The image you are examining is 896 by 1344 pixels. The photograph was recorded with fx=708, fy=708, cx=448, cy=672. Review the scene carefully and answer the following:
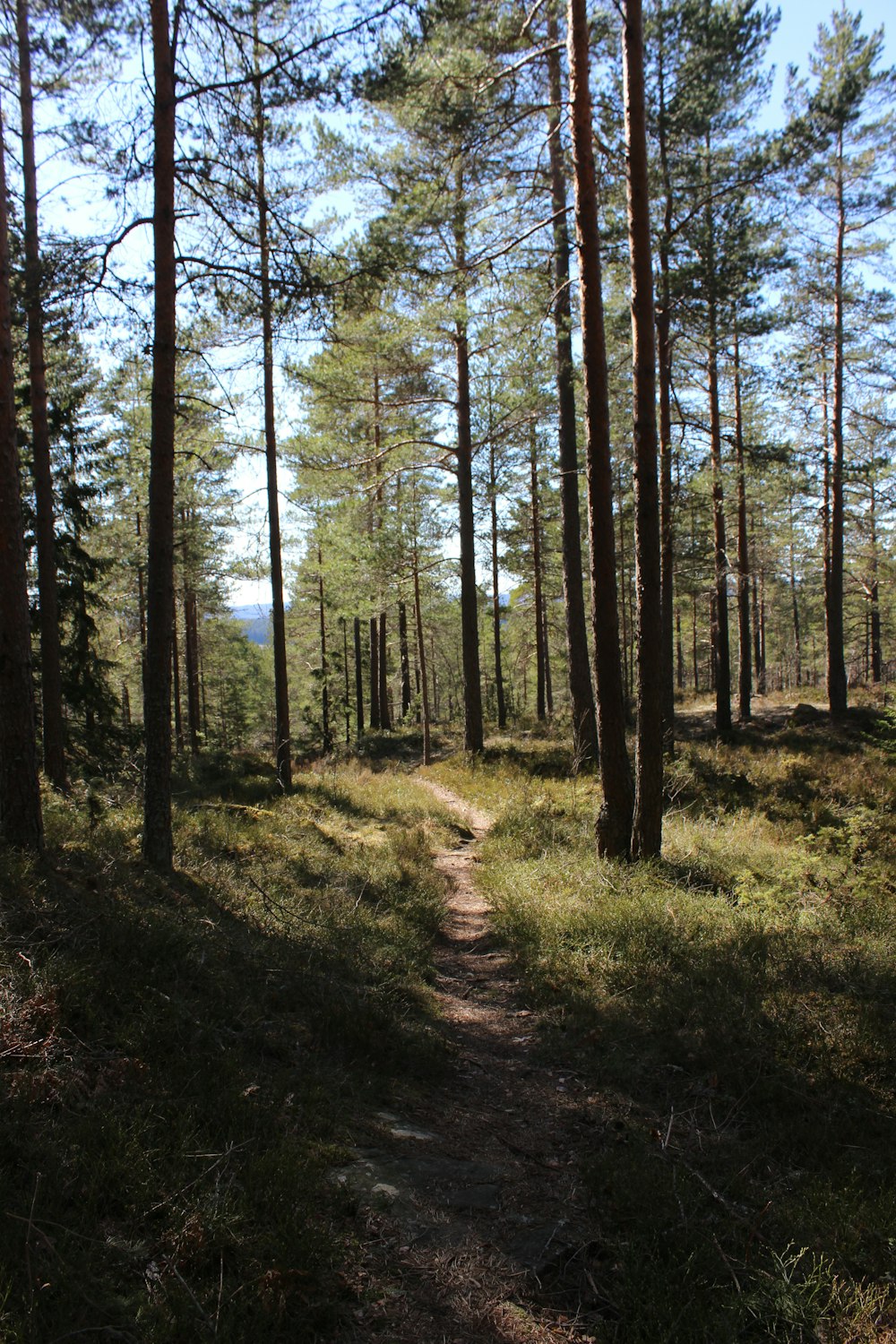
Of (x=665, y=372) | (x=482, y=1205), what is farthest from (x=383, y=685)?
(x=482, y=1205)

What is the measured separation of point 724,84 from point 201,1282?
59.1 feet

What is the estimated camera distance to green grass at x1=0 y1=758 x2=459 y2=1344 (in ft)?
8.16

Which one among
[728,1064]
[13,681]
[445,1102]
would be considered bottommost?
[445,1102]

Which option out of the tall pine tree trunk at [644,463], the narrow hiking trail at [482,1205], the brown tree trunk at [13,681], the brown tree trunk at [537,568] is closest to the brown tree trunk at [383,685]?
the brown tree trunk at [537,568]

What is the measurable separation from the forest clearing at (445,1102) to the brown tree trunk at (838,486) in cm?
1406

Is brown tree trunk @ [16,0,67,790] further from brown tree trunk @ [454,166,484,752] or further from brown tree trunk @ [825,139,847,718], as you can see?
brown tree trunk @ [825,139,847,718]

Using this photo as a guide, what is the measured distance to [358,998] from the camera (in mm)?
5164

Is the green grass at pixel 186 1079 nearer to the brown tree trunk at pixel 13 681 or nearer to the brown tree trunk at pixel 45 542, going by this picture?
the brown tree trunk at pixel 13 681

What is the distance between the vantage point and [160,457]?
7.30 m

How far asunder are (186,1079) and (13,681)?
4.19m

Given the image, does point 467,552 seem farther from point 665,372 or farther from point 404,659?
point 404,659

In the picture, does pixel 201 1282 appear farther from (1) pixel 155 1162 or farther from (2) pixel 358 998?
(2) pixel 358 998

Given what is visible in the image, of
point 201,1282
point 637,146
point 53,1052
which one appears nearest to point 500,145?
point 637,146

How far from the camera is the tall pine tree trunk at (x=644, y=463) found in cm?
752
